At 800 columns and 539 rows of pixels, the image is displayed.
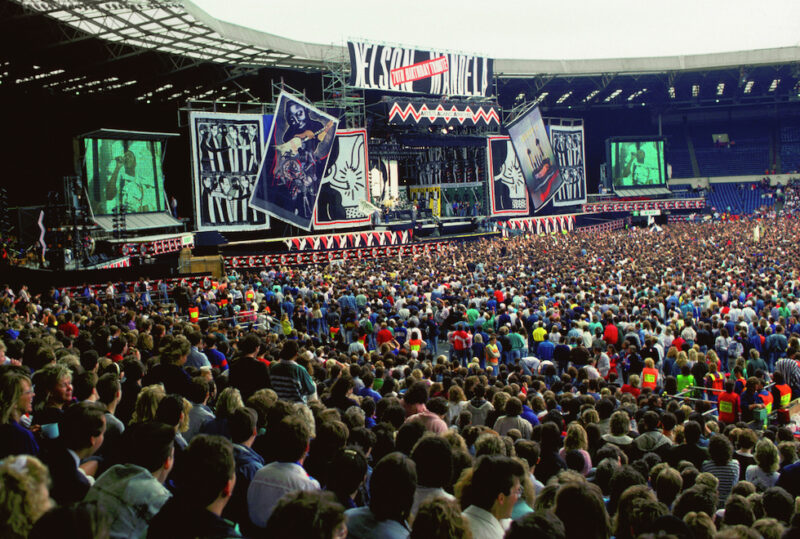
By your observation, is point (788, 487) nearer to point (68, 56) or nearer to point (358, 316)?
point (358, 316)

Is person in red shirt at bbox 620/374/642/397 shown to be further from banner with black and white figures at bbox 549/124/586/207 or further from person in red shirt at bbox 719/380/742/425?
banner with black and white figures at bbox 549/124/586/207

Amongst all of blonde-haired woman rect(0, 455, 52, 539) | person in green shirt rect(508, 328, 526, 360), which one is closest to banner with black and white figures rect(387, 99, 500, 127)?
person in green shirt rect(508, 328, 526, 360)

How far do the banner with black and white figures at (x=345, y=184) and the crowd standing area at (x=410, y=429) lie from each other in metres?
21.0

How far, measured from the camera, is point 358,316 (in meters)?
19.9

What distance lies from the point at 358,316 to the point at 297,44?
75.3 ft

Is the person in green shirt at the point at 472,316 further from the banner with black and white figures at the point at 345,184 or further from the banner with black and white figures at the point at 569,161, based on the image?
the banner with black and white figures at the point at 569,161

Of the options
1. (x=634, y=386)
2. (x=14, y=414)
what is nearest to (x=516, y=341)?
(x=634, y=386)

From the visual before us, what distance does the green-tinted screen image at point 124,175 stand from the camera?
31859 mm

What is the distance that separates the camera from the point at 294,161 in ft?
123

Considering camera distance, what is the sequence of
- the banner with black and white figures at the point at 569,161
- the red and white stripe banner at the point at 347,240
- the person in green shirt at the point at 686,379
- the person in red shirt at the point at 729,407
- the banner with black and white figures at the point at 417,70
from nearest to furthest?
the person in red shirt at the point at 729,407 < the person in green shirt at the point at 686,379 < the red and white stripe banner at the point at 347,240 < the banner with black and white figures at the point at 417,70 < the banner with black and white figures at the point at 569,161

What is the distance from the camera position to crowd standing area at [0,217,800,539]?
10.9 feet

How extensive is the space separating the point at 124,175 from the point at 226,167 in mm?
4826

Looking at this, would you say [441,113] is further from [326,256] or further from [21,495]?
[21,495]

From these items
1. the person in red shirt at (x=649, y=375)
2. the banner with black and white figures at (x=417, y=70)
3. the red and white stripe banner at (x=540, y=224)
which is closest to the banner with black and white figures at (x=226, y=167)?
the banner with black and white figures at (x=417, y=70)
